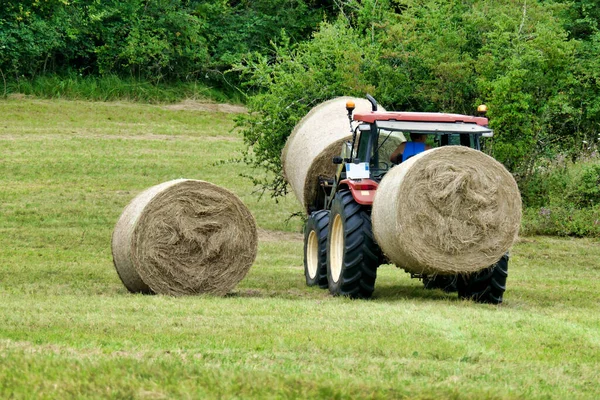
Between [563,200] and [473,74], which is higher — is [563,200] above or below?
below

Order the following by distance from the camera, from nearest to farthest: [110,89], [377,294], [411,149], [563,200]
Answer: [411,149] → [377,294] → [563,200] → [110,89]

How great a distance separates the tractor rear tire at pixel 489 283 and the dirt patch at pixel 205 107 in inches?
1128

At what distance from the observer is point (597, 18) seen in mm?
30109

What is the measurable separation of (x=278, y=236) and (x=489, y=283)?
9.79 m

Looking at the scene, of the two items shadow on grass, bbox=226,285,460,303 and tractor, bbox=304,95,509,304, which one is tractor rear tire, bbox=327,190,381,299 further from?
shadow on grass, bbox=226,285,460,303

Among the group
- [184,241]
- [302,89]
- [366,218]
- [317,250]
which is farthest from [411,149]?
[302,89]

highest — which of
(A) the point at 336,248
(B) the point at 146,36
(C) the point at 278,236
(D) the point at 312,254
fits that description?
(B) the point at 146,36

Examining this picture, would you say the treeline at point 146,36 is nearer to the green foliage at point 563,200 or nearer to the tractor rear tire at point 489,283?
the green foliage at point 563,200

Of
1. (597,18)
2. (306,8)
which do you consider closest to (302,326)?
(597,18)

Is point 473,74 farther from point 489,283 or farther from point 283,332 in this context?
point 283,332

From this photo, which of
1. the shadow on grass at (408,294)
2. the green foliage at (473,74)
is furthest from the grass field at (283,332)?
the green foliage at (473,74)

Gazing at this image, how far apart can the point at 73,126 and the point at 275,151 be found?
14.7 m

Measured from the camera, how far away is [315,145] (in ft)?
58.6

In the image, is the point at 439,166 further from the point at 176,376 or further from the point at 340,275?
the point at 176,376
